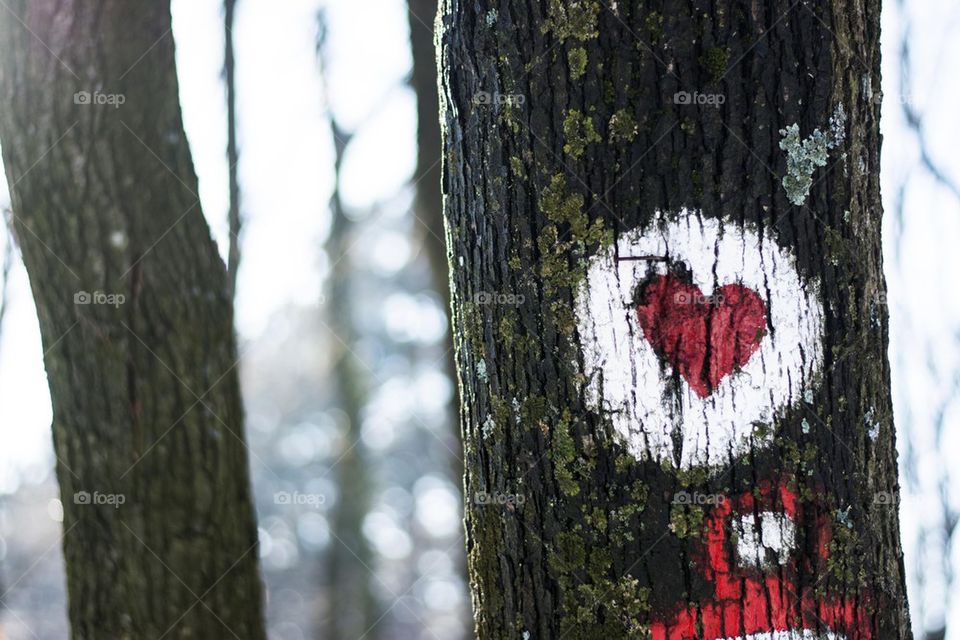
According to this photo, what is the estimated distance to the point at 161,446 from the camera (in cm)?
303

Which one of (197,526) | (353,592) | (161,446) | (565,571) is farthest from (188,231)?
(353,592)

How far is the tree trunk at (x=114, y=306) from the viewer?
9.72 ft
